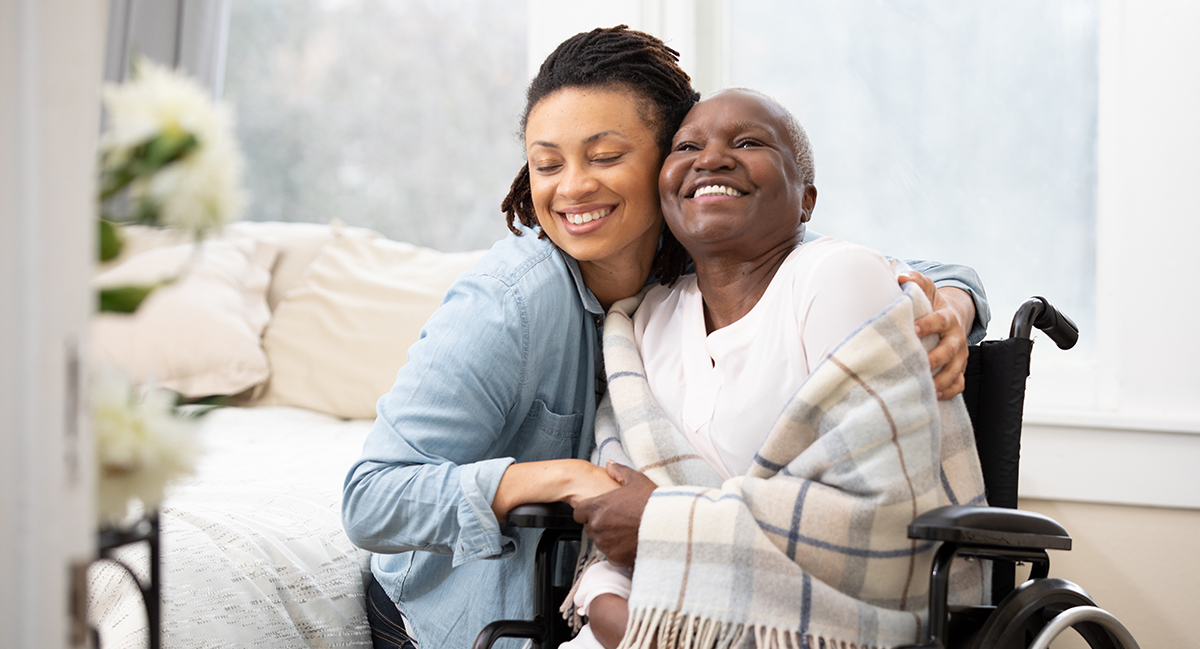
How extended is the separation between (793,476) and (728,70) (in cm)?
148

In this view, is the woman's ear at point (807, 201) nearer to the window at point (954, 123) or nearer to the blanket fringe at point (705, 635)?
the blanket fringe at point (705, 635)

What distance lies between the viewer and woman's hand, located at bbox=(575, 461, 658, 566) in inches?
40.4

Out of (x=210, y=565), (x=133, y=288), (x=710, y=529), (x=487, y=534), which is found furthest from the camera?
(x=210, y=565)

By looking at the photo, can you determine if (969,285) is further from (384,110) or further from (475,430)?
(384,110)

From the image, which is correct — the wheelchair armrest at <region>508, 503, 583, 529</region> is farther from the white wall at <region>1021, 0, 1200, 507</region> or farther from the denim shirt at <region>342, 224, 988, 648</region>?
the white wall at <region>1021, 0, 1200, 507</region>

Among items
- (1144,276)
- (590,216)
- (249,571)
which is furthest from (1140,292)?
(249,571)

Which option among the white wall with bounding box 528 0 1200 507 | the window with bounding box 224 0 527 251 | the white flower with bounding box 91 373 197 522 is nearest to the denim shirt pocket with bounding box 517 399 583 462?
the white flower with bounding box 91 373 197 522

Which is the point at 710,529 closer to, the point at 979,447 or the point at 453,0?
the point at 979,447

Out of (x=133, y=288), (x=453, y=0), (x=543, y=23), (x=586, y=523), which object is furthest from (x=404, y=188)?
(x=133, y=288)

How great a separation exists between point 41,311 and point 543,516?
714mm

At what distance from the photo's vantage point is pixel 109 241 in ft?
1.53

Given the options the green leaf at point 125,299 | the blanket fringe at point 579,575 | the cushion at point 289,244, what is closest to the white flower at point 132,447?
the green leaf at point 125,299

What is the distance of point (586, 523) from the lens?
104cm

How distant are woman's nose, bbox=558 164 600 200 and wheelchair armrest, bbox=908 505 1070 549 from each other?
2.09 ft
